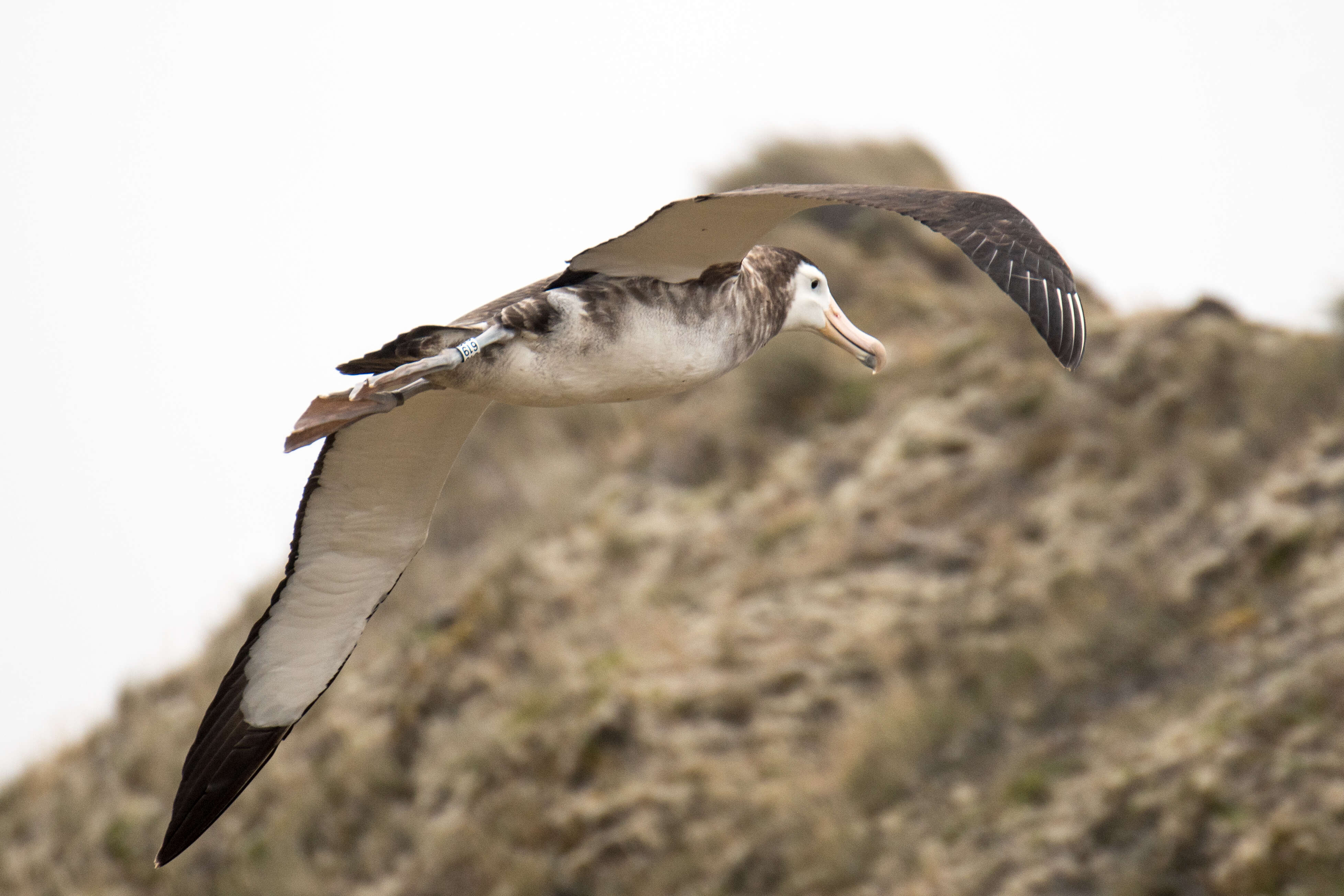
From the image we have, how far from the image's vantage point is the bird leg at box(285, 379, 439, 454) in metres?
4.13

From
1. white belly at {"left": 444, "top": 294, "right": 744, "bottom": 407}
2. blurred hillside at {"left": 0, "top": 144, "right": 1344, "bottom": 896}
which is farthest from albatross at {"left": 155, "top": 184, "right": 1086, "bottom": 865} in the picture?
Result: blurred hillside at {"left": 0, "top": 144, "right": 1344, "bottom": 896}

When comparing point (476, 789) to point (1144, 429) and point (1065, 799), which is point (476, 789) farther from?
point (1144, 429)

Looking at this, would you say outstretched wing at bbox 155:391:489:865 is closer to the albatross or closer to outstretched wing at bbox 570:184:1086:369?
the albatross

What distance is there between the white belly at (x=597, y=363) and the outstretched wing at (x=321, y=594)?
91cm

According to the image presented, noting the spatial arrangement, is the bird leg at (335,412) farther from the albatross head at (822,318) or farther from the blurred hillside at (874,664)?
the blurred hillside at (874,664)

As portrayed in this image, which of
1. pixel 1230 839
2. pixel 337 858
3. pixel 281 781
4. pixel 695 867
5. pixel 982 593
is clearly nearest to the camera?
pixel 1230 839

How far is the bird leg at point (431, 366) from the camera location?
14.6ft

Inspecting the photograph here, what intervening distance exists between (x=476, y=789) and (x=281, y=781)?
340 cm

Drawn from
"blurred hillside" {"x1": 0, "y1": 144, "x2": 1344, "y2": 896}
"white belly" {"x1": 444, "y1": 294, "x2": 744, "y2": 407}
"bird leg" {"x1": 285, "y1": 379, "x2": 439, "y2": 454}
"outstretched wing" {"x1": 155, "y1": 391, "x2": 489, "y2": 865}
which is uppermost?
"bird leg" {"x1": 285, "y1": 379, "x2": 439, "y2": 454}

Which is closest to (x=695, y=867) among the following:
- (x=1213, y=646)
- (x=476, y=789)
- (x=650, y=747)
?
(x=650, y=747)

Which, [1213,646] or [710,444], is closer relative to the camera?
[1213,646]

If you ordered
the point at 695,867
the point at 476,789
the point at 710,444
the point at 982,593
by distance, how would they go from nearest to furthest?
the point at 695,867
the point at 982,593
the point at 476,789
the point at 710,444

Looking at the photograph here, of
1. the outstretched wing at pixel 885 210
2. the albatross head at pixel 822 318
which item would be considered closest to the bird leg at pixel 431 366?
the outstretched wing at pixel 885 210

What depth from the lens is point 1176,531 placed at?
11.6m
